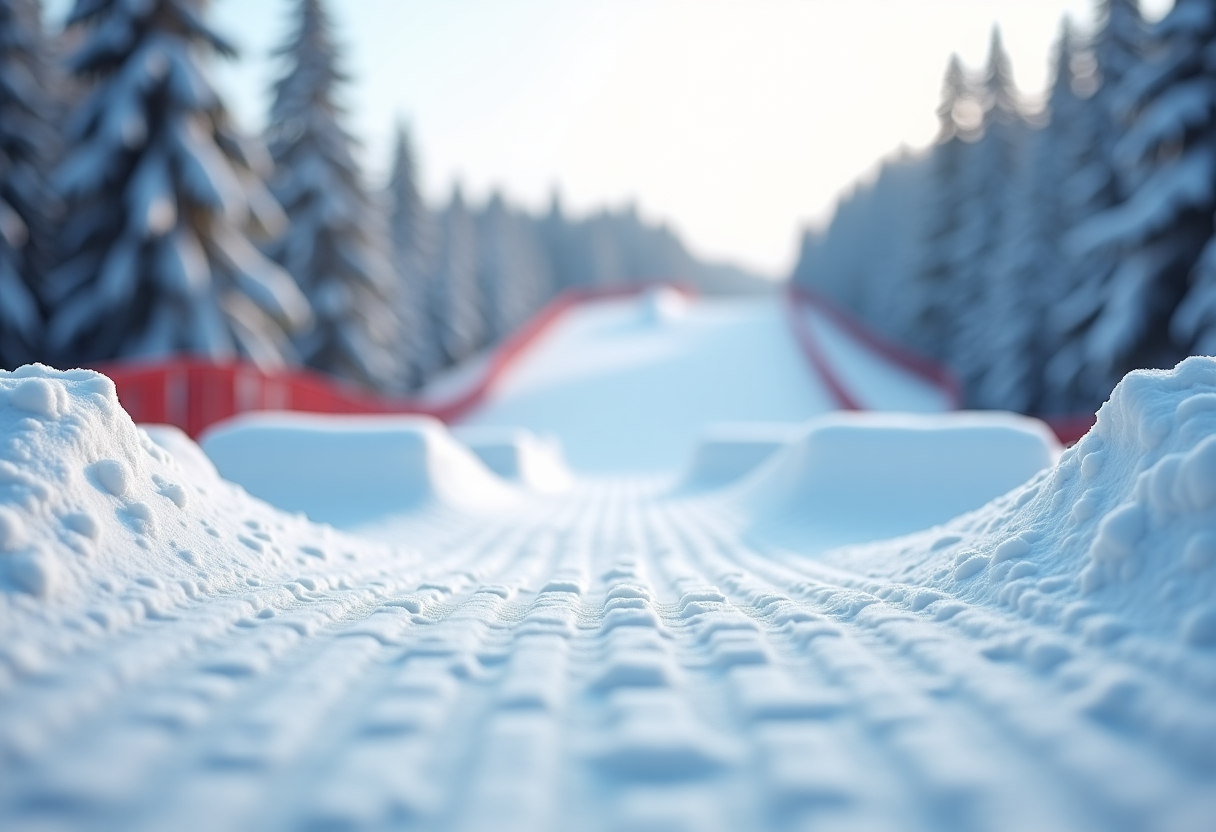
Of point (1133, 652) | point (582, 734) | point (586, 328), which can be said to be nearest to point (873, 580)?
point (1133, 652)

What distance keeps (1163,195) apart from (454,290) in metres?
32.5

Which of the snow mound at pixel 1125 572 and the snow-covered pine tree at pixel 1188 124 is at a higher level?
the snow-covered pine tree at pixel 1188 124

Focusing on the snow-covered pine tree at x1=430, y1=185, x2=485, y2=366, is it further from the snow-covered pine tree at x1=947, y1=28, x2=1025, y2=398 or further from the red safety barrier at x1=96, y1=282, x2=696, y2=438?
the red safety barrier at x1=96, y1=282, x2=696, y2=438

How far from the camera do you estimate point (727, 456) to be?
1377cm

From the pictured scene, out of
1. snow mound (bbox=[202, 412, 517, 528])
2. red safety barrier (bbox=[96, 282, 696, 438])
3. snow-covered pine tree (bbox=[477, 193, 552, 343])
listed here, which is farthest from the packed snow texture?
snow-covered pine tree (bbox=[477, 193, 552, 343])

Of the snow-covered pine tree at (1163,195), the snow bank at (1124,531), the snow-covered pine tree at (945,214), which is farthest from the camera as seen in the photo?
the snow-covered pine tree at (945,214)

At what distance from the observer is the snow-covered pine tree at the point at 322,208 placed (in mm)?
21875

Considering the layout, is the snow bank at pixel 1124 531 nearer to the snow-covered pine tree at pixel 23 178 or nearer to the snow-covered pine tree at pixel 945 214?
the snow-covered pine tree at pixel 23 178

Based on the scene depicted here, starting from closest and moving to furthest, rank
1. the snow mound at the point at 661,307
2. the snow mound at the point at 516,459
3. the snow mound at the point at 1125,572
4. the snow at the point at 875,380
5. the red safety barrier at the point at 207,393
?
the snow mound at the point at 1125,572, the red safety barrier at the point at 207,393, the snow mound at the point at 516,459, the snow at the point at 875,380, the snow mound at the point at 661,307

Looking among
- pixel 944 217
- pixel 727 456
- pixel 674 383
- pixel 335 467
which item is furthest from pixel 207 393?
pixel 944 217

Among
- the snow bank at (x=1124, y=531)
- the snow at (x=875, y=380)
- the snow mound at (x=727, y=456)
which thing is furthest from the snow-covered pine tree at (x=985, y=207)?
the snow bank at (x=1124, y=531)

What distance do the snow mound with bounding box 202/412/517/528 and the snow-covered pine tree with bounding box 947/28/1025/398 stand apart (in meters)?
24.8

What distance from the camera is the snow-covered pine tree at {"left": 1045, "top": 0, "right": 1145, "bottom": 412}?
724 inches

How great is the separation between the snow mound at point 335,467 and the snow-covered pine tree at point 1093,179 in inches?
609
